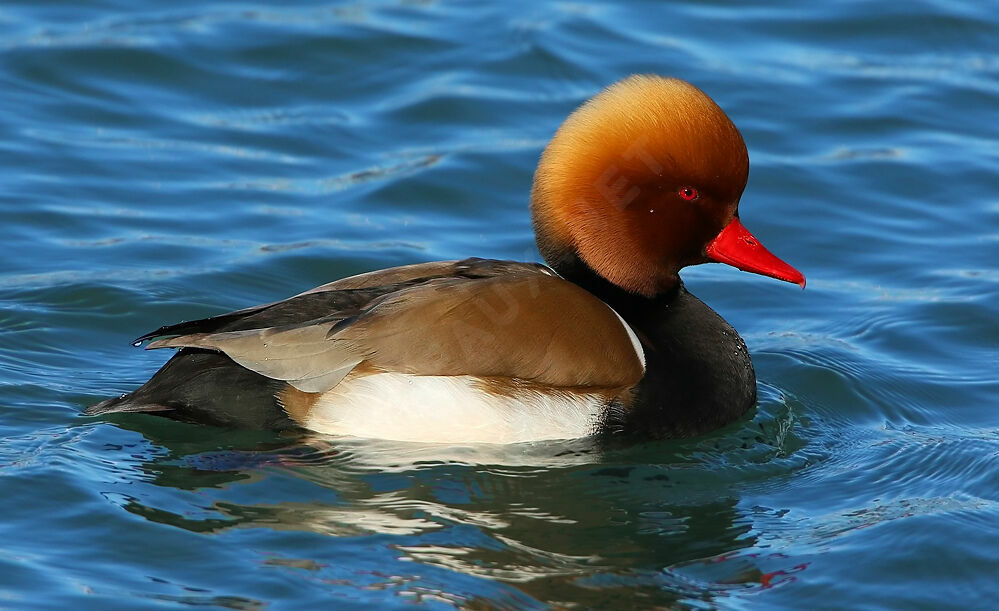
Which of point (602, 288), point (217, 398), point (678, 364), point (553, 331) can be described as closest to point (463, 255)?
point (602, 288)

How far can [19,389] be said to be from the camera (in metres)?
5.71

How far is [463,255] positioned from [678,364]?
2.40 metres

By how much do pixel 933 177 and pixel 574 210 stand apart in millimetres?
4052

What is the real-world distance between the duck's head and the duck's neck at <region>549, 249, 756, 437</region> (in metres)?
0.06

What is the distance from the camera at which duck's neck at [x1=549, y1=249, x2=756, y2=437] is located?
5.30 meters

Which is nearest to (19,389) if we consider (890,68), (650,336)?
(650,336)

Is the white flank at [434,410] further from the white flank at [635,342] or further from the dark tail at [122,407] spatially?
the dark tail at [122,407]

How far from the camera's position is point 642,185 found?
5469 mm

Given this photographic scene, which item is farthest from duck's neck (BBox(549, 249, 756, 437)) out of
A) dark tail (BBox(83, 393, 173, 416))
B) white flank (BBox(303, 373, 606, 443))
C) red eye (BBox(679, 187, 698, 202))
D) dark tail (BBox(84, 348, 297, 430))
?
dark tail (BBox(83, 393, 173, 416))

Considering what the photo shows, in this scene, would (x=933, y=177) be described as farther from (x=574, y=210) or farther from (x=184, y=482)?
(x=184, y=482)

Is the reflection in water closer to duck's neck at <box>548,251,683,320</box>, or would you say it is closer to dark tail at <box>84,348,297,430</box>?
dark tail at <box>84,348,297,430</box>

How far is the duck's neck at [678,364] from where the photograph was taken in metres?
5.30

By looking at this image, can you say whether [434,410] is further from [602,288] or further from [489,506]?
[602,288]

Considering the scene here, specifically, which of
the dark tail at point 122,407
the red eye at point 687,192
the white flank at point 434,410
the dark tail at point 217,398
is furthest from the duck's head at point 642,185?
the dark tail at point 122,407
